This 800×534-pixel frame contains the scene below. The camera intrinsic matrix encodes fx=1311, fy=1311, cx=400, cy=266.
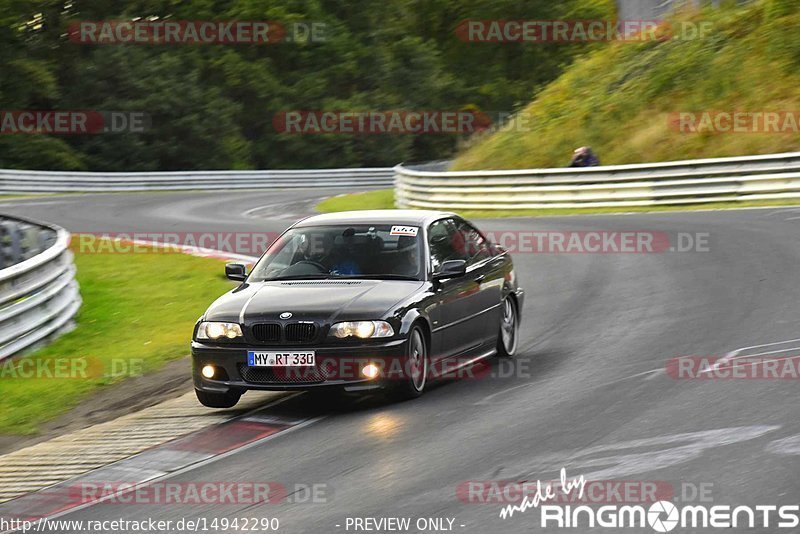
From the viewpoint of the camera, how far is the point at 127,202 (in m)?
36.9

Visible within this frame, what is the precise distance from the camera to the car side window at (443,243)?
34.6ft

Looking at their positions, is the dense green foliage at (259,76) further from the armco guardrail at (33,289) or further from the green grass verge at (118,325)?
the armco guardrail at (33,289)

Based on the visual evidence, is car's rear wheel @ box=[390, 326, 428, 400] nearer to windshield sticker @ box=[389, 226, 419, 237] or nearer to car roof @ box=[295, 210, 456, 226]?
windshield sticker @ box=[389, 226, 419, 237]

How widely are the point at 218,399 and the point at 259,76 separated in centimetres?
5525

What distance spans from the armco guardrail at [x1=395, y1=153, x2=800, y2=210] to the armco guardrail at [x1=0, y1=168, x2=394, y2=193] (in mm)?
17855

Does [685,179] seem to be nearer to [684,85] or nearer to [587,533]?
[684,85]

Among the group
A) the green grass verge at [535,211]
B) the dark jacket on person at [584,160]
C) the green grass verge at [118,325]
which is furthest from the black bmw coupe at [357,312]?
the dark jacket on person at [584,160]

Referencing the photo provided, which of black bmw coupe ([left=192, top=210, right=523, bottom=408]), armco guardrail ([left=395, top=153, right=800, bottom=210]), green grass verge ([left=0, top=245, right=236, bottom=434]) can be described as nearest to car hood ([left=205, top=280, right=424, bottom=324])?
black bmw coupe ([left=192, top=210, right=523, bottom=408])

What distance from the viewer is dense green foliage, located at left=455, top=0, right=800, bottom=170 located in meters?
31.1

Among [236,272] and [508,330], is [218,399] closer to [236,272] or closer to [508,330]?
[236,272]

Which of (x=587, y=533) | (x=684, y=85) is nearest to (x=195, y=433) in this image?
(x=587, y=533)

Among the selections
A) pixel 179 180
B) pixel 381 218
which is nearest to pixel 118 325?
pixel 381 218

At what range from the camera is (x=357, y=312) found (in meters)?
9.37

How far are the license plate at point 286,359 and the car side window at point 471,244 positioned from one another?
2249mm
